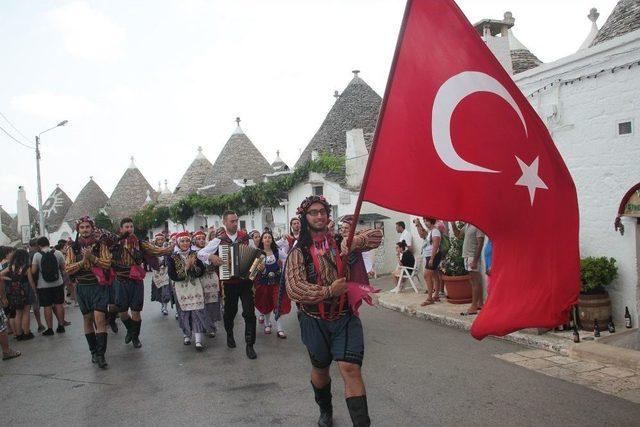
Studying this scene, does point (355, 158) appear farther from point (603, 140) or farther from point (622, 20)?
point (603, 140)

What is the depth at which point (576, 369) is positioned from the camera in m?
6.06

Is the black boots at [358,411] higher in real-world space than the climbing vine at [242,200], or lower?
lower

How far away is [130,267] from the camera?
26.0 feet

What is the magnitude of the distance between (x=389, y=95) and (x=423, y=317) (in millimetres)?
7101

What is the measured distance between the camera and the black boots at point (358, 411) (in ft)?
12.3

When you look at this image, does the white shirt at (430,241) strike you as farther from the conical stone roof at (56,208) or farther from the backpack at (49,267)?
the conical stone roof at (56,208)

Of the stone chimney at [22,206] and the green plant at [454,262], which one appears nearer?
the green plant at [454,262]

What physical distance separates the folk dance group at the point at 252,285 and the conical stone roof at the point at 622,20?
6.77 metres

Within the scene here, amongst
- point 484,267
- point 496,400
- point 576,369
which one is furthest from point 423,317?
point 496,400

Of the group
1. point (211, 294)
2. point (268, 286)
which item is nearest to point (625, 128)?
point (268, 286)

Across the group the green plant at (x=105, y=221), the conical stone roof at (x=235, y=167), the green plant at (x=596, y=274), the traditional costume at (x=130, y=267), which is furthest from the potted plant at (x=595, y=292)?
the green plant at (x=105, y=221)

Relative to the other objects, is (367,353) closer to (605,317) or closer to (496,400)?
(496,400)

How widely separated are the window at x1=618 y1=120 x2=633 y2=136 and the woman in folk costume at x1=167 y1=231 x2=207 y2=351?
21.4 feet

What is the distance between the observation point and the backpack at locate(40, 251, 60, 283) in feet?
32.6
